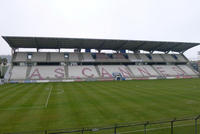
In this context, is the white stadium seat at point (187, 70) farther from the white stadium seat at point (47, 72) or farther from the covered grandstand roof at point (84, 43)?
the white stadium seat at point (47, 72)

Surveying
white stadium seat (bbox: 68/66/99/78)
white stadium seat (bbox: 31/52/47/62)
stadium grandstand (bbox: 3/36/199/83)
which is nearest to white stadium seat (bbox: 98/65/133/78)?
stadium grandstand (bbox: 3/36/199/83)

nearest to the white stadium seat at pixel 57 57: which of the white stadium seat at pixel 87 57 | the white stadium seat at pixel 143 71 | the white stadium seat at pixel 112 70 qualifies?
the white stadium seat at pixel 87 57

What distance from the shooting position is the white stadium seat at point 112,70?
57950 millimetres

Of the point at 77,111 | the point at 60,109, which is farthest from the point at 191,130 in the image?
the point at 60,109

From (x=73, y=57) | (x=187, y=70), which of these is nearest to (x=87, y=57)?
(x=73, y=57)

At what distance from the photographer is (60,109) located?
1584cm

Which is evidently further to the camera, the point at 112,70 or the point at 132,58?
the point at 132,58

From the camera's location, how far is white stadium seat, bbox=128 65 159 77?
2370 inches

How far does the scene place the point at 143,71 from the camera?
62.3m

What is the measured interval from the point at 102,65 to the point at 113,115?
50.9m

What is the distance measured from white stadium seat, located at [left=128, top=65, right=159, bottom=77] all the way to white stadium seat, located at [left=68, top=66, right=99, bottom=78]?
667 inches

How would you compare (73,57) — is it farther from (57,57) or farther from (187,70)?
(187,70)

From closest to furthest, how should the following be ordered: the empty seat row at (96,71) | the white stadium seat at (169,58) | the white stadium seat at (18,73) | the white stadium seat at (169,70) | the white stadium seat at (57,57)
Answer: the white stadium seat at (18,73) → the empty seat row at (96,71) → the white stadium seat at (57,57) → the white stadium seat at (169,70) → the white stadium seat at (169,58)

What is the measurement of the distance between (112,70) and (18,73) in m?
36.1
